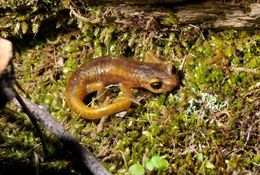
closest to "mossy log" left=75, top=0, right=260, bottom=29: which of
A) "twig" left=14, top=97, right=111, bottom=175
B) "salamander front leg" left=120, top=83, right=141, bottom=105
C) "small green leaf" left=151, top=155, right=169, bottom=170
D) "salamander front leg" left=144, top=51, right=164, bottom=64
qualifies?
"salamander front leg" left=144, top=51, right=164, bottom=64

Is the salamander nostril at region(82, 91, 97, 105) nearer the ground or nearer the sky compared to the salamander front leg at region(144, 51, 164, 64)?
nearer the ground

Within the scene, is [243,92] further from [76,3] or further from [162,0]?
[76,3]

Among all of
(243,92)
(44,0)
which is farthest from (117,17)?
(243,92)

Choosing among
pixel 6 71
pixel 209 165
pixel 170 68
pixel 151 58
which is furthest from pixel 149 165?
pixel 6 71

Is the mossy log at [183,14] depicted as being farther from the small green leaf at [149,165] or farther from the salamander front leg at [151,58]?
the small green leaf at [149,165]

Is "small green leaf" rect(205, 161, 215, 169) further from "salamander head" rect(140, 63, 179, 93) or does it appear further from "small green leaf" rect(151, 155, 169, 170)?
"salamander head" rect(140, 63, 179, 93)

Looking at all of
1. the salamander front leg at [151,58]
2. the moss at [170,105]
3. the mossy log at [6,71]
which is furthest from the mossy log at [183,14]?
the mossy log at [6,71]
